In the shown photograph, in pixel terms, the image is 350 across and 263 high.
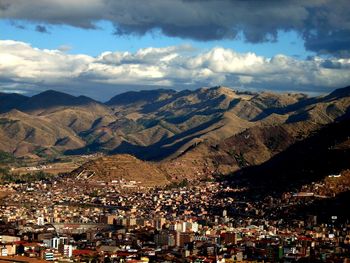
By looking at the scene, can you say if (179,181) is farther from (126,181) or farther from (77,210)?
(77,210)

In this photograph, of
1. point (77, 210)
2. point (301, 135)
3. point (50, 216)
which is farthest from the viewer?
point (301, 135)

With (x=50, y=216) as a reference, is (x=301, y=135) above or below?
above

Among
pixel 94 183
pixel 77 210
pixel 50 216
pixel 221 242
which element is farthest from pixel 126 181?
pixel 221 242

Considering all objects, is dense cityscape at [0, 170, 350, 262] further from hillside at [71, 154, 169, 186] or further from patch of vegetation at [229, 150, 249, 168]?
patch of vegetation at [229, 150, 249, 168]

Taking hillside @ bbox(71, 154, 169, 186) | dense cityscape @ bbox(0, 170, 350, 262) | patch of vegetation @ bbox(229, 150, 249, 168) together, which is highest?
patch of vegetation @ bbox(229, 150, 249, 168)

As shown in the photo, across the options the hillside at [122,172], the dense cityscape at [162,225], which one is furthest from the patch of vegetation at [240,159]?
the dense cityscape at [162,225]

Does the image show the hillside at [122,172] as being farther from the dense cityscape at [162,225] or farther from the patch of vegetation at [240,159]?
the patch of vegetation at [240,159]

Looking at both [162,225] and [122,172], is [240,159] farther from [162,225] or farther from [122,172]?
[162,225]

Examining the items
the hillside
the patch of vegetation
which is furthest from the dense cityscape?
the patch of vegetation

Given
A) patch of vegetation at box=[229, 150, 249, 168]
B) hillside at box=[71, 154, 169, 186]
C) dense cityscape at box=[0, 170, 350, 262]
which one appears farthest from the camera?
patch of vegetation at box=[229, 150, 249, 168]

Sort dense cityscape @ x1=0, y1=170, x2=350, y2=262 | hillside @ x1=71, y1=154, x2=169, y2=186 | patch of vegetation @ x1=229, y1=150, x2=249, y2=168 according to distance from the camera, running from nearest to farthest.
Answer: dense cityscape @ x1=0, y1=170, x2=350, y2=262, hillside @ x1=71, y1=154, x2=169, y2=186, patch of vegetation @ x1=229, y1=150, x2=249, y2=168

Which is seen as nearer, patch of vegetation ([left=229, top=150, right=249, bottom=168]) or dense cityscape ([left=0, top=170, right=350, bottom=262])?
dense cityscape ([left=0, top=170, right=350, bottom=262])
